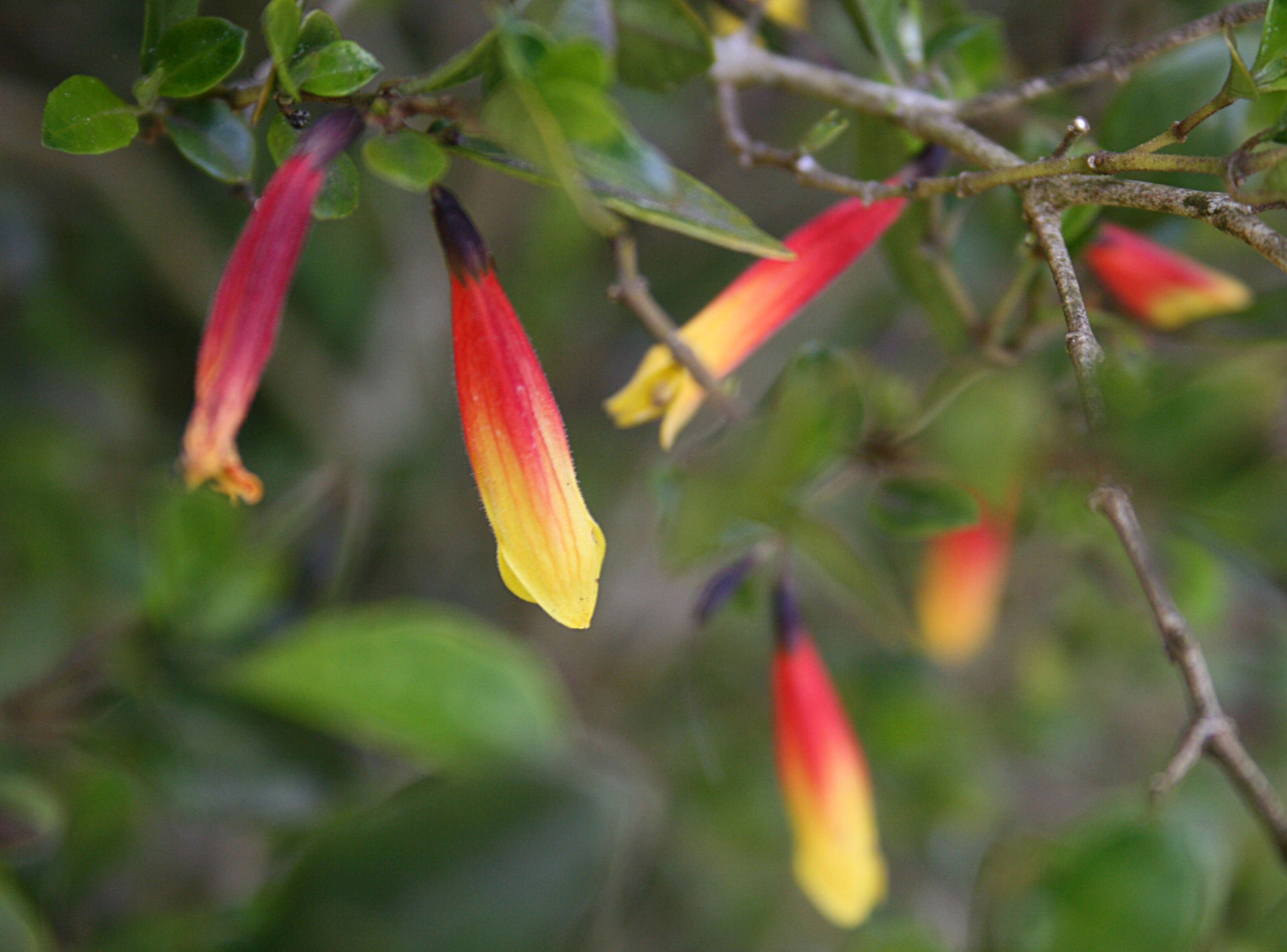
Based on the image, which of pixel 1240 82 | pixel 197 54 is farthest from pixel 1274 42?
pixel 197 54

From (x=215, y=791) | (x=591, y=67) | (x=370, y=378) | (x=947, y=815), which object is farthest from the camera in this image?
(x=370, y=378)

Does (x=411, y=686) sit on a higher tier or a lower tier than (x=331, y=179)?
lower

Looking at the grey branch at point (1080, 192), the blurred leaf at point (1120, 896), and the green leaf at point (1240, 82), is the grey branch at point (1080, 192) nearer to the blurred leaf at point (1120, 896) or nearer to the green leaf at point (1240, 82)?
the green leaf at point (1240, 82)

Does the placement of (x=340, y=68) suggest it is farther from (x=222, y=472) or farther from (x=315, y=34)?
(x=222, y=472)

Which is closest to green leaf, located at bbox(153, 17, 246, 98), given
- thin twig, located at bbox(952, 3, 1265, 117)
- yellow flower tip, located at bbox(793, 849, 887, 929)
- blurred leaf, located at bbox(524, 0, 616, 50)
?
blurred leaf, located at bbox(524, 0, 616, 50)

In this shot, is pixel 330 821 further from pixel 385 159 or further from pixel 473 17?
pixel 473 17

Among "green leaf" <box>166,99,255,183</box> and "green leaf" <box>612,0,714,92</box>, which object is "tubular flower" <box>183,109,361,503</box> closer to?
"green leaf" <box>166,99,255,183</box>

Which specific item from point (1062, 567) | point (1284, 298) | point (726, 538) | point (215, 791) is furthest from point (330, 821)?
point (1062, 567)
